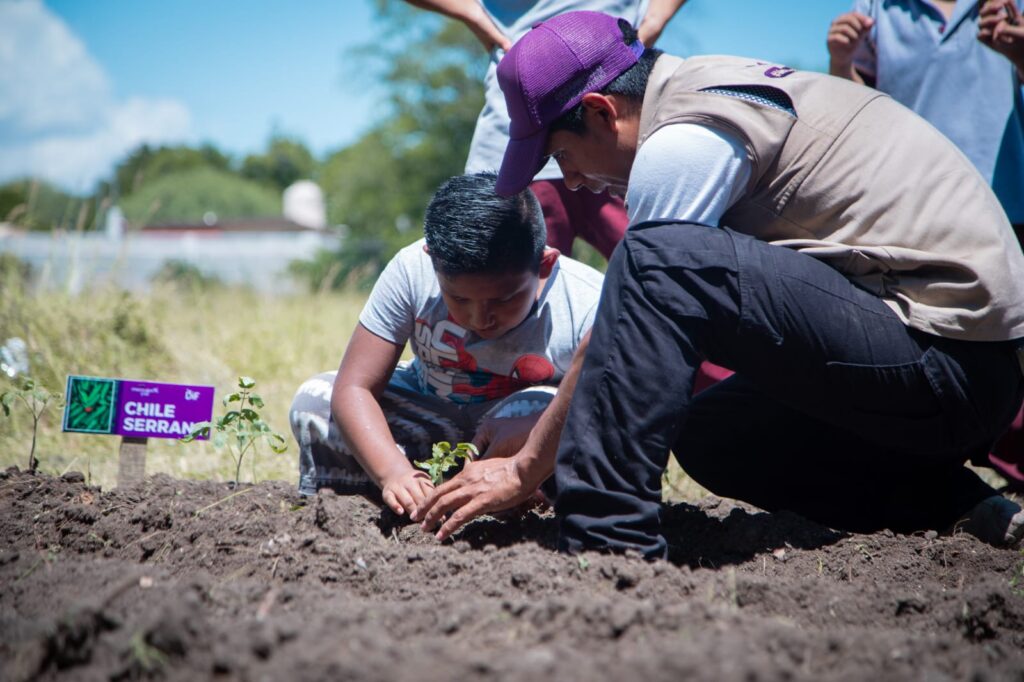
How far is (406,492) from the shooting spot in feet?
7.94

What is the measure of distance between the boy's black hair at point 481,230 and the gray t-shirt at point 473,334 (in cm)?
21

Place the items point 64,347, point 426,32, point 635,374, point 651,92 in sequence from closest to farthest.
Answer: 1. point 635,374
2. point 651,92
3. point 64,347
4. point 426,32

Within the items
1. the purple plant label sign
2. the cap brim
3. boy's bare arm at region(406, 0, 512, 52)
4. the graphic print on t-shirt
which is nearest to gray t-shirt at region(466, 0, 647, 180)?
boy's bare arm at region(406, 0, 512, 52)

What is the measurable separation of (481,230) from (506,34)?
3.96 ft

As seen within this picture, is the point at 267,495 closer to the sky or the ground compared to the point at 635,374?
closer to the ground

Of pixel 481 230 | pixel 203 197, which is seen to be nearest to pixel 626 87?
pixel 481 230

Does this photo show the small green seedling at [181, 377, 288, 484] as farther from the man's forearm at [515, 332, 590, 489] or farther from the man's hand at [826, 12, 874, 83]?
the man's hand at [826, 12, 874, 83]

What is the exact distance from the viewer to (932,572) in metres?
2.21

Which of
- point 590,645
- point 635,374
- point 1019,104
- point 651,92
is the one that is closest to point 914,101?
point 1019,104

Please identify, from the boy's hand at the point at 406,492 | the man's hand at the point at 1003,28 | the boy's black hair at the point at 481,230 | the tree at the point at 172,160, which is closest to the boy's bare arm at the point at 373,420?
the boy's hand at the point at 406,492

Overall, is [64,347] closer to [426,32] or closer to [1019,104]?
[1019,104]

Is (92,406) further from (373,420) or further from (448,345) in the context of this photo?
(448,345)

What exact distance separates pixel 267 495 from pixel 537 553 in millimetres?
1051

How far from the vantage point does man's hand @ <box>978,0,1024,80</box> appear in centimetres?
280
